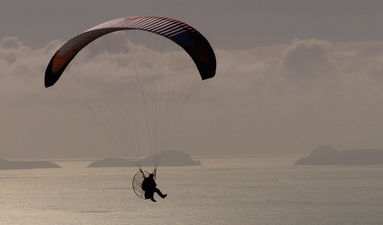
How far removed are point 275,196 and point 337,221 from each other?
5472cm

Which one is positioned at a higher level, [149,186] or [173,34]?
[173,34]

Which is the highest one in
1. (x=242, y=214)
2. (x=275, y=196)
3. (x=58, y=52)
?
(x=58, y=52)

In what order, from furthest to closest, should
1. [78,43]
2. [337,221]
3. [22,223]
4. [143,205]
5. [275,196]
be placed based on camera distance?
1. [275,196]
2. [143,205]
3. [22,223]
4. [337,221]
5. [78,43]

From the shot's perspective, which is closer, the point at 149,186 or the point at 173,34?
the point at 173,34

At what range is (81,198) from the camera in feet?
500

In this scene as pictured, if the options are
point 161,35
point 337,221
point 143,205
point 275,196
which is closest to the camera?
point 161,35

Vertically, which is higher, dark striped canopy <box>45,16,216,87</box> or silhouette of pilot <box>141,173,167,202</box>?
dark striped canopy <box>45,16,216,87</box>

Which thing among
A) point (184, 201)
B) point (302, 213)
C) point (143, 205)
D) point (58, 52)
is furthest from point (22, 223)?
point (58, 52)

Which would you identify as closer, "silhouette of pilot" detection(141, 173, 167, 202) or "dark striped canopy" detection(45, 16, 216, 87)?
"dark striped canopy" detection(45, 16, 216, 87)

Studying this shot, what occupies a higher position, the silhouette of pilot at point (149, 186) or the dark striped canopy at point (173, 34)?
the dark striped canopy at point (173, 34)

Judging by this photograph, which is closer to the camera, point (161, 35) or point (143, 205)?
point (161, 35)

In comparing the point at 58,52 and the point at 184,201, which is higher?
the point at 58,52

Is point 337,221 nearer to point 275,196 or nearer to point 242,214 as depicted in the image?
point 242,214

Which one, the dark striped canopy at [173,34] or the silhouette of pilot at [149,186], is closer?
the dark striped canopy at [173,34]
